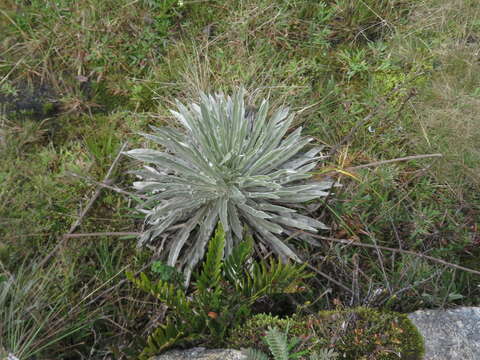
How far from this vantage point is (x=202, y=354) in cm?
A: 208

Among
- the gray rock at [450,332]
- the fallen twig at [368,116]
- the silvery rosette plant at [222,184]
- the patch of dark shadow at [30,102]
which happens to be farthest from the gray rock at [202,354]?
the patch of dark shadow at [30,102]

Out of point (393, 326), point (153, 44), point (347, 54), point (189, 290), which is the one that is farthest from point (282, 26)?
point (393, 326)

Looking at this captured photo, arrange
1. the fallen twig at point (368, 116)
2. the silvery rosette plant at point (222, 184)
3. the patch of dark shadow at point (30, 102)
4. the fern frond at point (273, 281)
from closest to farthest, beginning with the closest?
1. the fern frond at point (273, 281)
2. the silvery rosette plant at point (222, 184)
3. the fallen twig at point (368, 116)
4. the patch of dark shadow at point (30, 102)

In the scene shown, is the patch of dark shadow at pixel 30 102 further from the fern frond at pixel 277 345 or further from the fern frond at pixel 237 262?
the fern frond at pixel 277 345

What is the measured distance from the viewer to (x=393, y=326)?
6.70 ft

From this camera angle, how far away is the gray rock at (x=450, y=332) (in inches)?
82.7

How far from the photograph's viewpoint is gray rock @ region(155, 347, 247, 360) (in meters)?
1.99

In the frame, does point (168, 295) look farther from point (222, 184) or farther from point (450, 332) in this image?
point (450, 332)

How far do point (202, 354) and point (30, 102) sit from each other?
252 centimetres

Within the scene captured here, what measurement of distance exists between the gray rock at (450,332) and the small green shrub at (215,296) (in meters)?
0.71

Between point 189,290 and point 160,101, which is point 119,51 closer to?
point 160,101

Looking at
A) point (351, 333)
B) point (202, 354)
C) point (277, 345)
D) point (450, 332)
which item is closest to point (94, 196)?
point (202, 354)

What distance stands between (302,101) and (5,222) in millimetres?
2331

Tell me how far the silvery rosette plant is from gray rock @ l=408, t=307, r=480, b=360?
2.49 ft
